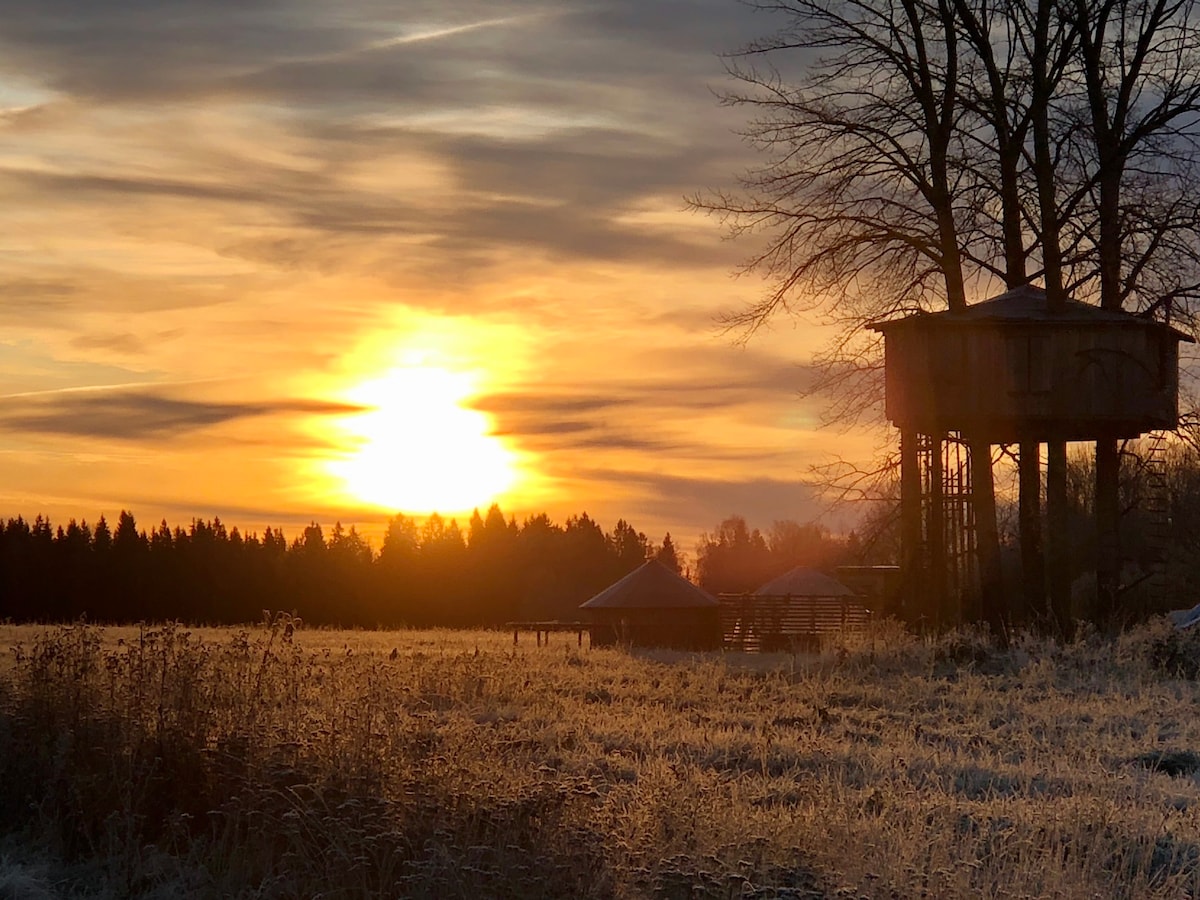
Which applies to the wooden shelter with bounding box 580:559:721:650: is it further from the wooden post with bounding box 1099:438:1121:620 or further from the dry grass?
the dry grass

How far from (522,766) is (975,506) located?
18242 mm

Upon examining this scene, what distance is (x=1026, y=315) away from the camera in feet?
82.9

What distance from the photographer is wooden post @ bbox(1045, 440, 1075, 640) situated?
87.1 ft

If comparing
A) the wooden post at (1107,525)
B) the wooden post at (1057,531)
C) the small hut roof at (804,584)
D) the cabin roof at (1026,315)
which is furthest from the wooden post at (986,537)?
the small hut roof at (804,584)

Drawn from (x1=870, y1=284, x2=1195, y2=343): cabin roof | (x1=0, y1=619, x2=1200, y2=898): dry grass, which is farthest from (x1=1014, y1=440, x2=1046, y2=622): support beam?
(x1=0, y1=619, x2=1200, y2=898): dry grass

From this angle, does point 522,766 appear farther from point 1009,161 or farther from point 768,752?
point 1009,161

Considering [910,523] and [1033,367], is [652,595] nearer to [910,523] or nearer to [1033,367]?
[910,523]

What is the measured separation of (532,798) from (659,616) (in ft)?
96.9

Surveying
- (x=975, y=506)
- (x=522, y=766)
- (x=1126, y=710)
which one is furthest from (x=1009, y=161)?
(x=522, y=766)

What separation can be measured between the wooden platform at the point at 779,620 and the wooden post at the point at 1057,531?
34.1ft

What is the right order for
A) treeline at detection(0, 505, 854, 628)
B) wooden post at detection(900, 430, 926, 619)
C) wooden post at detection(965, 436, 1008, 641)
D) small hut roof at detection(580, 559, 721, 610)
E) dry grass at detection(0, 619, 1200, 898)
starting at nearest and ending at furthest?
dry grass at detection(0, 619, 1200, 898) → wooden post at detection(965, 436, 1008, 641) → wooden post at detection(900, 430, 926, 619) → small hut roof at detection(580, 559, 721, 610) → treeline at detection(0, 505, 854, 628)

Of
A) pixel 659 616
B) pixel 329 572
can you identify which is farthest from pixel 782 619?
pixel 329 572

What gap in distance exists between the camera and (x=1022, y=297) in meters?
26.2

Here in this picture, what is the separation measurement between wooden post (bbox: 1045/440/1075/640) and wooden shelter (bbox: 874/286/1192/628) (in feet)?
0.09
